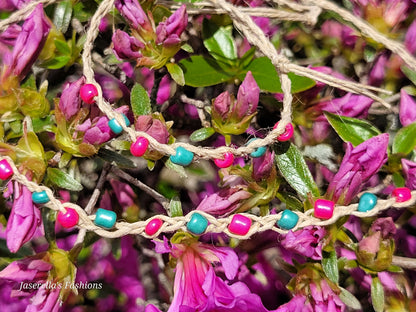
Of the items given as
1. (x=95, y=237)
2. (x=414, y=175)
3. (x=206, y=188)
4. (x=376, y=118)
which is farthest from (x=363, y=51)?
(x=95, y=237)

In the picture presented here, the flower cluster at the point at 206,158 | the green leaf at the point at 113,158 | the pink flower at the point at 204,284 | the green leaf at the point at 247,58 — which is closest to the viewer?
the pink flower at the point at 204,284

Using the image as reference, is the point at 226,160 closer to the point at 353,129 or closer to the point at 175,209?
the point at 175,209

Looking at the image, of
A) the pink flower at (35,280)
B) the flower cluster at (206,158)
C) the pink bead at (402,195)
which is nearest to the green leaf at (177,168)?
the flower cluster at (206,158)

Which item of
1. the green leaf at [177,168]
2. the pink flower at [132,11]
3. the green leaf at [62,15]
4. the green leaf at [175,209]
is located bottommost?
the green leaf at [175,209]

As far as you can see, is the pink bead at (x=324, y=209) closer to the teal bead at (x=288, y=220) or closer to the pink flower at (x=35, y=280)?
the teal bead at (x=288, y=220)

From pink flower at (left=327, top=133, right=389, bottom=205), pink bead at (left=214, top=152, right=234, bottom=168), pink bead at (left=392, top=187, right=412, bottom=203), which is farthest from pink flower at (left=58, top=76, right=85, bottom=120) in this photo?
pink bead at (left=392, top=187, right=412, bottom=203)
